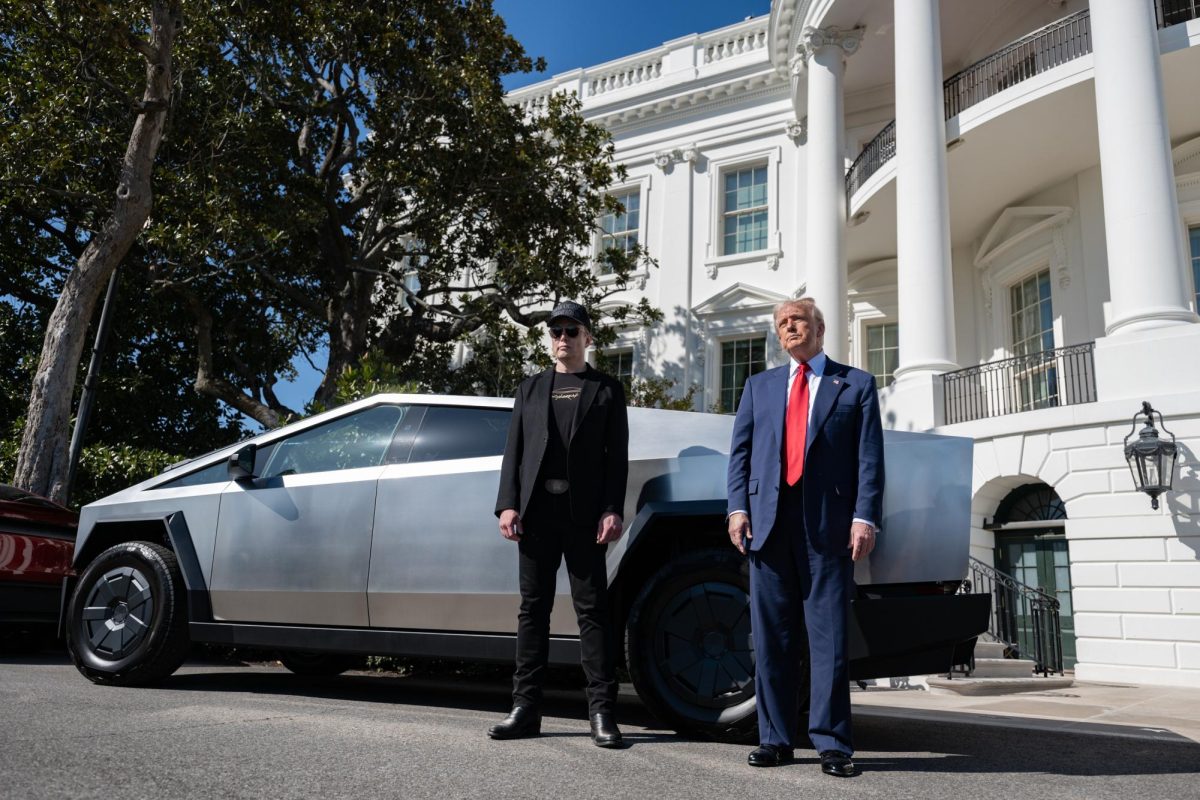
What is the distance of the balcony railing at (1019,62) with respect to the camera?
12922 millimetres

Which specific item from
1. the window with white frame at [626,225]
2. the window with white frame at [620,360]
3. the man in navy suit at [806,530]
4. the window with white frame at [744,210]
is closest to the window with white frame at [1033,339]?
the window with white frame at [744,210]

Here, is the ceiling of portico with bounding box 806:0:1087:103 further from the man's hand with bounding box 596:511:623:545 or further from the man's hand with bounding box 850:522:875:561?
the man's hand with bounding box 850:522:875:561

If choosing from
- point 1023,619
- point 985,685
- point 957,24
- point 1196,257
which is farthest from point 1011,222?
point 985,685

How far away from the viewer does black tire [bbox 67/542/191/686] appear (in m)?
4.69

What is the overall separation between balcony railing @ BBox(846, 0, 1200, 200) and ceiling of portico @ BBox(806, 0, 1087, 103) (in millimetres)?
1686

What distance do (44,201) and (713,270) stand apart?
41.2ft

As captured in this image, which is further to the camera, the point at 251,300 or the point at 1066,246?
the point at 251,300

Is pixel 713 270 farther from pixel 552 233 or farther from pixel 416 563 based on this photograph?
pixel 416 563

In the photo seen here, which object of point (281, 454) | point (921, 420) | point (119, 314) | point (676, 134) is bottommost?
point (281, 454)

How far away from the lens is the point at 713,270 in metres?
19.7

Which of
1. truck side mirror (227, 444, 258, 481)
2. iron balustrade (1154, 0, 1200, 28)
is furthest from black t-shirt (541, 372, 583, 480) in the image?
iron balustrade (1154, 0, 1200, 28)

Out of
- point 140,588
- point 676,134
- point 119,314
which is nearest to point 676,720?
point 140,588

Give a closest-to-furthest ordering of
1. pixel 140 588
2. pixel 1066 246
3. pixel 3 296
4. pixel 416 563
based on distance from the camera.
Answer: pixel 416 563 < pixel 140 588 < pixel 1066 246 < pixel 3 296

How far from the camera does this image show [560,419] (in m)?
3.75
